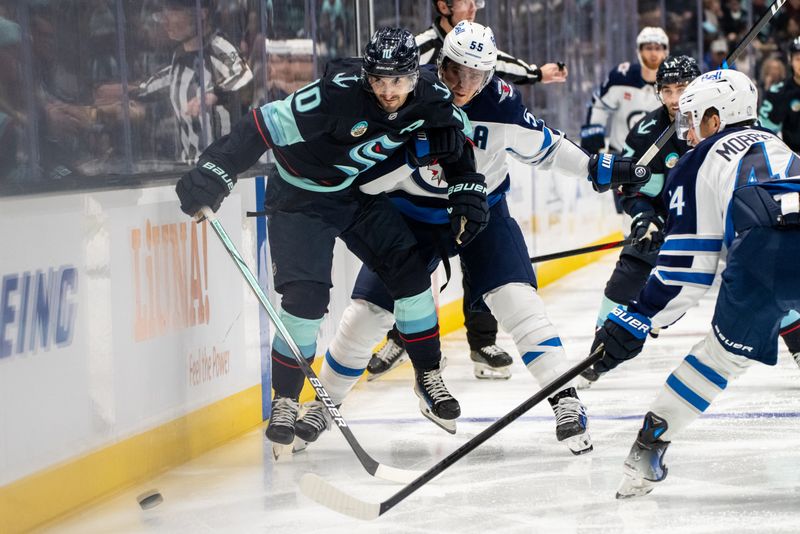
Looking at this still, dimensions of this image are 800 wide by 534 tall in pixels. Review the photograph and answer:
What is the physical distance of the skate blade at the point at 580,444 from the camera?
352 cm

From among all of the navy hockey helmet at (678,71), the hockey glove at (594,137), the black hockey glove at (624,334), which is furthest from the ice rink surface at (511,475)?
the hockey glove at (594,137)

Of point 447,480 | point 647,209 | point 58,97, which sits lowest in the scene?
point 447,480

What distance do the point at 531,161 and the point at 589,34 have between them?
594 centimetres

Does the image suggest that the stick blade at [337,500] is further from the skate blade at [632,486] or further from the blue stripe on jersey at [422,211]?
the blue stripe on jersey at [422,211]

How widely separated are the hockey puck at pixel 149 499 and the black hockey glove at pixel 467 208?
1.02 m

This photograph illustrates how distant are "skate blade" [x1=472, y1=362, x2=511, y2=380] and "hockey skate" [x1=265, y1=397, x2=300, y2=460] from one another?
4.41ft

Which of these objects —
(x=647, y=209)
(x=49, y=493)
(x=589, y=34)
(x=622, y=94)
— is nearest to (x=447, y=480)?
(x=49, y=493)

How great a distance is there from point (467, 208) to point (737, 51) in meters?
1.09

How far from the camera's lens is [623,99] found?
21.2 ft

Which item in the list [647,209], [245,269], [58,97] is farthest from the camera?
[647,209]

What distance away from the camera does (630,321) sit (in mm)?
2889

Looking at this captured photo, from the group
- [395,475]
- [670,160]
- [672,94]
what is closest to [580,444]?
[395,475]

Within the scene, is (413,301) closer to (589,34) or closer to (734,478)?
(734,478)

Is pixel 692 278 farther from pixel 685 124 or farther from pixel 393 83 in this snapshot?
pixel 393 83
